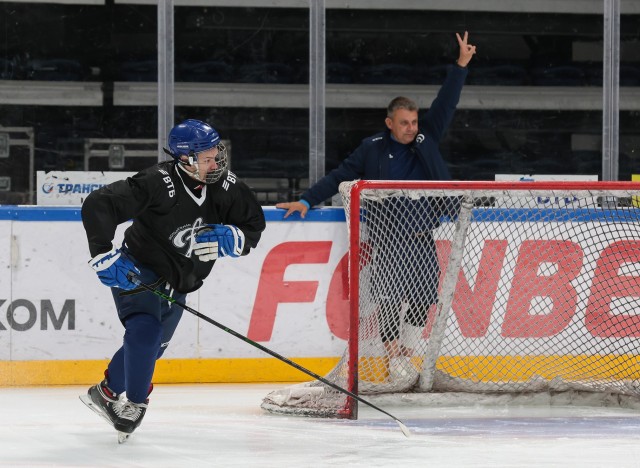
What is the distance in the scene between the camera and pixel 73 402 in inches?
189

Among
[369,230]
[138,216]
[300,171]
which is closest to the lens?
[138,216]

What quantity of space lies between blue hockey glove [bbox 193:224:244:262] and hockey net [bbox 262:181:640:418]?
0.88 meters

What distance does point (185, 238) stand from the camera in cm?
381

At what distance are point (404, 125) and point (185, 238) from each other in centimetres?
149

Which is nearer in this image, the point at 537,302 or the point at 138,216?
the point at 138,216

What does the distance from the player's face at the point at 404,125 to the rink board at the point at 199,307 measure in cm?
57

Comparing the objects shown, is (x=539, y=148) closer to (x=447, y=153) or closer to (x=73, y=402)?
(x=447, y=153)

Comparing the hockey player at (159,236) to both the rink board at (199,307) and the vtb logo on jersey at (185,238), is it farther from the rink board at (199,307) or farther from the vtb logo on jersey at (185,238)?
the rink board at (199,307)

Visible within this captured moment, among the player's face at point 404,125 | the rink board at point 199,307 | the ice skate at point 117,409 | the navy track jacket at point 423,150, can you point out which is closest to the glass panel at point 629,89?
the navy track jacket at point 423,150

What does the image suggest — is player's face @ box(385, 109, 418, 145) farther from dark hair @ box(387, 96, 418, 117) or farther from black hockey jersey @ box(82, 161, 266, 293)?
black hockey jersey @ box(82, 161, 266, 293)

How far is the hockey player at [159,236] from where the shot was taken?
366 cm

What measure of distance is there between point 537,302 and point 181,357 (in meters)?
1.61

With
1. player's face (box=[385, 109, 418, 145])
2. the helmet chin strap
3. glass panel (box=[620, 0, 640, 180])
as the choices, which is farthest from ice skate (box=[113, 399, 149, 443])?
glass panel (box=[620, 0, 640, 180])

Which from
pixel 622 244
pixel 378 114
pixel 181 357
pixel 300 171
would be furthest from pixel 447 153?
pixel 181 357
